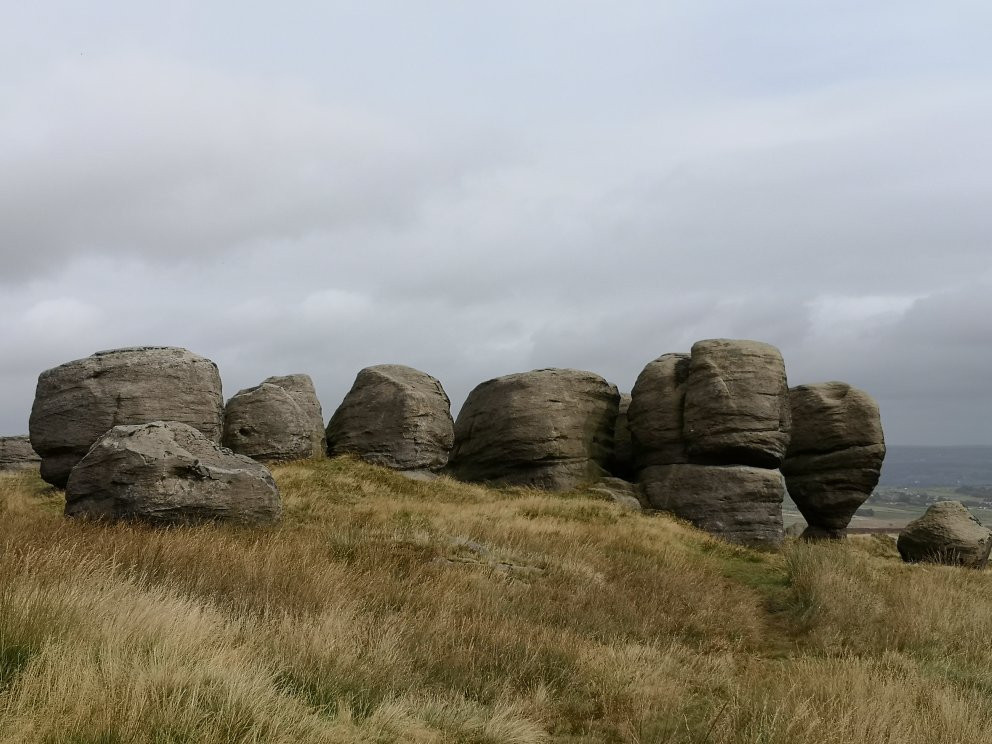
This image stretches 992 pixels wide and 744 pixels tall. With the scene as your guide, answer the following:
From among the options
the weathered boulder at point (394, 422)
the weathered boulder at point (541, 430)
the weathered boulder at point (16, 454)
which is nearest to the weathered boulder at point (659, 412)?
the weathered boulder at point (541, 430)

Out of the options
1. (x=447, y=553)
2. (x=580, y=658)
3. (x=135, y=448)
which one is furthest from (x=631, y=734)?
(x=135, y=448)

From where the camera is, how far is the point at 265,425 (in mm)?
26359

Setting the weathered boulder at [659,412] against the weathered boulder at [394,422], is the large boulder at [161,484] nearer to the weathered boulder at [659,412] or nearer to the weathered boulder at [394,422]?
the weathered boulder at [394,422]

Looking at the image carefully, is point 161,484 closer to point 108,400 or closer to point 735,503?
point 108,400

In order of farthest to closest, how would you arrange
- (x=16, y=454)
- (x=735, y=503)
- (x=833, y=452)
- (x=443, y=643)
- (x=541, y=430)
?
(x=16, y=454) < (x=833, y=452) < (x=541, y=430) < (x=735, y=503) < (x=443, y=643)

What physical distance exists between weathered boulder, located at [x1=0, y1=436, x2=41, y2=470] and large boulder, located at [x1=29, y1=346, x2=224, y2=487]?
56.1ft

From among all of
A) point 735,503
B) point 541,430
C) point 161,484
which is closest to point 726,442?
point 735,503

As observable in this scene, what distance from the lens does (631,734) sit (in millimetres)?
6652

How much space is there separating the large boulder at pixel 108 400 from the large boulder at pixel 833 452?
22.8 m

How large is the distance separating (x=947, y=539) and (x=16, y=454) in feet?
133

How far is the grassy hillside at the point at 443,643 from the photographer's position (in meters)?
5.00

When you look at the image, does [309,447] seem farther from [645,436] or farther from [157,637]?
[157,637]

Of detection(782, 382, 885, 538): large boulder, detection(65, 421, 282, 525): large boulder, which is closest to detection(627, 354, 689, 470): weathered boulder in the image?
detection(782, 382, 885, 538): large boulder

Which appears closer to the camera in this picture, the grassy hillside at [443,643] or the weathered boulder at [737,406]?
the grassy hillside at [443,643]
